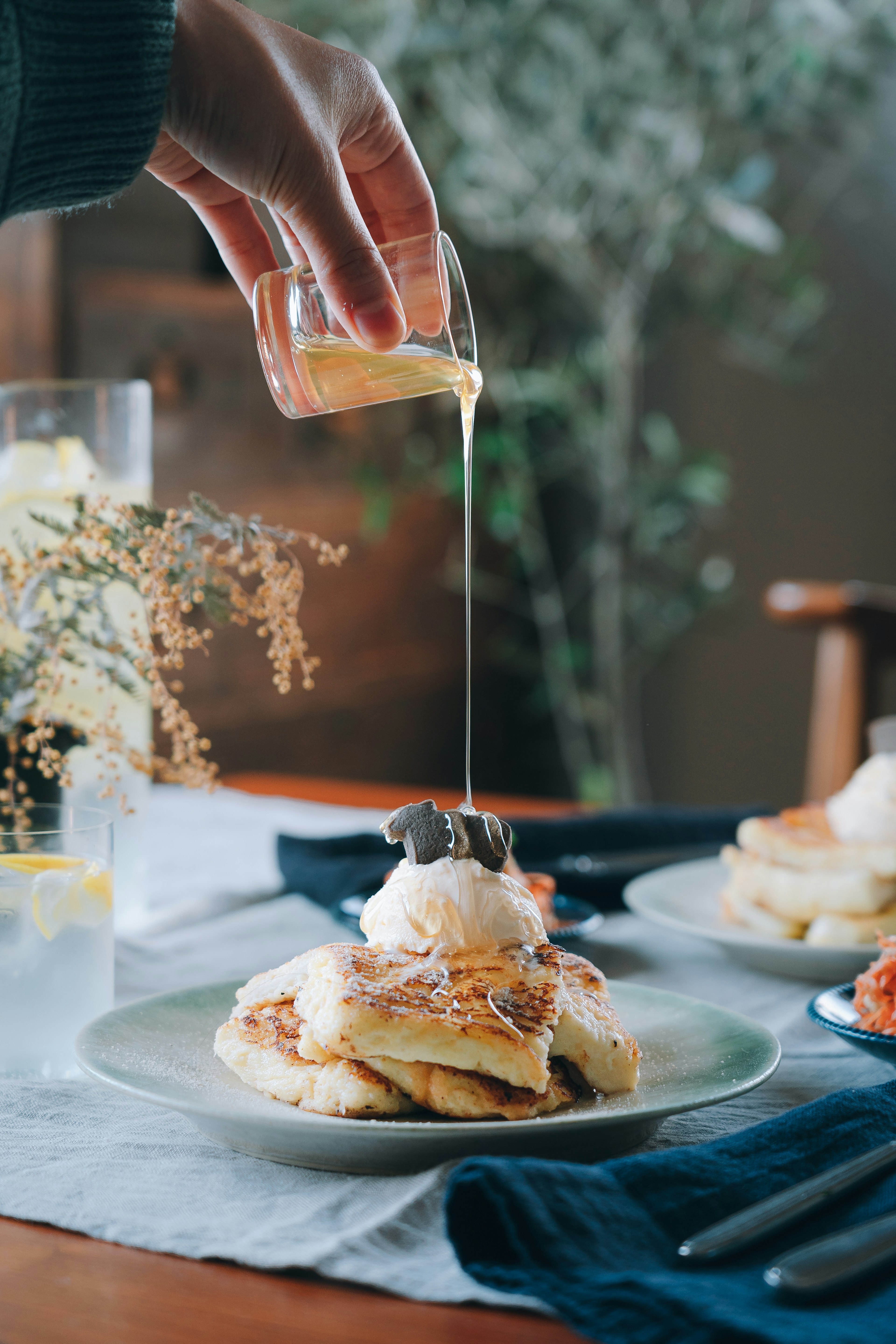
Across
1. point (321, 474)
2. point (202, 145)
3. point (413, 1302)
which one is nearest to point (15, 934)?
point (413, 1302)

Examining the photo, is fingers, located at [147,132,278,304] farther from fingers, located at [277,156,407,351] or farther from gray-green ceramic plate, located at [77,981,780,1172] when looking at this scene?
gray-green ceramic plate, located at [77,981,780,1172]

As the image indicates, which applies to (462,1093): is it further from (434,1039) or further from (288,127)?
(288,127)

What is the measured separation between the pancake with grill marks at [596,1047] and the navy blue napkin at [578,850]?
55 centimetres

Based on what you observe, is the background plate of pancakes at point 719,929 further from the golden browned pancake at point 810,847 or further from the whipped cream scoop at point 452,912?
the whipped cream scoop at point 452,912

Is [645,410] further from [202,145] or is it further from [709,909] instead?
[202,145]

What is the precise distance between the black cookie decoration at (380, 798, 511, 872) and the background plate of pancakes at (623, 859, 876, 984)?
376 mm

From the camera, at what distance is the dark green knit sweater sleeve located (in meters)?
0.80

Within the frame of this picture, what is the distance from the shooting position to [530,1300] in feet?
2.08

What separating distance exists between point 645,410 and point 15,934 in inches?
152

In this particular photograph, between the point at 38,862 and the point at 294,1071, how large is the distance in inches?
11.4

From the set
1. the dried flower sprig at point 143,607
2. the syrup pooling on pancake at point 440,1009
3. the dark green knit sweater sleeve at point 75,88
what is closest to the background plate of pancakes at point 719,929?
the syrup pooling on pancake at point 440,1009

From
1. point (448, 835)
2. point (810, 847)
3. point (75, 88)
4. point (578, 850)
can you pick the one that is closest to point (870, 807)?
point (810, 847)

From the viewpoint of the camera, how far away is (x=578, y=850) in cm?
161

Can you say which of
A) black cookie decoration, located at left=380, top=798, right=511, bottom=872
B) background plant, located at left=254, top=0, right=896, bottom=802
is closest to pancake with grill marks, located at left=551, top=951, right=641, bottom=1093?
black cookie decoration, located at left=380, top=798, right=511, bottom=872
